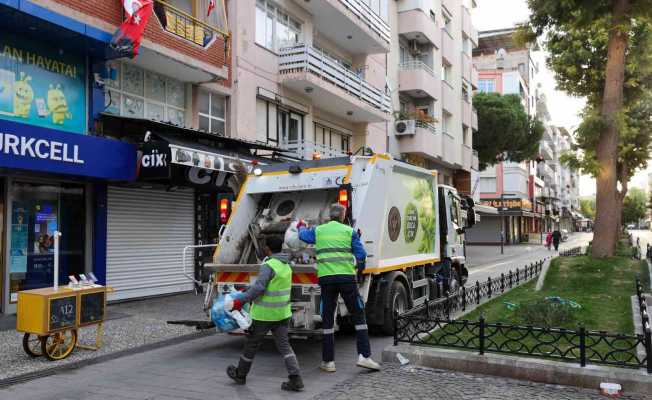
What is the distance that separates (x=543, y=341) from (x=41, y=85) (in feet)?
31.5

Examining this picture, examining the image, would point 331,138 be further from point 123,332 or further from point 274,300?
point 274,300

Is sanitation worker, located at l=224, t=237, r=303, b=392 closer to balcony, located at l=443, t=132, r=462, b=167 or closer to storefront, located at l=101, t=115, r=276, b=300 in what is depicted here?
storefront, located at l=101, t=115, r=276, b=300

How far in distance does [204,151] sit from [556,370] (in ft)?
27.6

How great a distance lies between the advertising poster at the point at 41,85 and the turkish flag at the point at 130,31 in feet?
3.32

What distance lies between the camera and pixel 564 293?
10711 mm

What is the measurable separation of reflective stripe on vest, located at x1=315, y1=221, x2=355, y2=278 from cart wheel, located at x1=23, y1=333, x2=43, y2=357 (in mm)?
3790

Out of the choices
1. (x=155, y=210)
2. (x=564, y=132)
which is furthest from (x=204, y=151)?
(x=564, y=132)

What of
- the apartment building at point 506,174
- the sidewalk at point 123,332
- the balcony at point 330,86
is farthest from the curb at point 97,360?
the apartment building at point 506,174

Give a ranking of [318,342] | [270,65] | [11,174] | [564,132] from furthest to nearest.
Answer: [564,132], [270,65], [11,174], [318,342]

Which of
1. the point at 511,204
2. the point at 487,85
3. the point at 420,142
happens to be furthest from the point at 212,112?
the point at 487,85

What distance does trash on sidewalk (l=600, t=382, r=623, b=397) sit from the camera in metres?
5.43

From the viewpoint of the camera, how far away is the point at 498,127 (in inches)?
1542

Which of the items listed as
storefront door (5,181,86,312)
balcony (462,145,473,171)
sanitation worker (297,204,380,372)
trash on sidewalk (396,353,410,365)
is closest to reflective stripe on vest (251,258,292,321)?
sanitation worker (297,204,380,372)

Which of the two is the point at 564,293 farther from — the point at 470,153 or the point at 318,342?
the point at 470,153
